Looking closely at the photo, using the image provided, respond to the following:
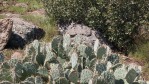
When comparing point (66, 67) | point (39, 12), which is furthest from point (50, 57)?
point (39, 12)

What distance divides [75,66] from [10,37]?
726 cm

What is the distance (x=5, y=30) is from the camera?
1198 cm

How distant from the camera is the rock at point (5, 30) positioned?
11.9 m

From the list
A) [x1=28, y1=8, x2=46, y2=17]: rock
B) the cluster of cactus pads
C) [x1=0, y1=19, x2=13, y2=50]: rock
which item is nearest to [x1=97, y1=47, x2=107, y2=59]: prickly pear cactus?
the cluster of cactus pads

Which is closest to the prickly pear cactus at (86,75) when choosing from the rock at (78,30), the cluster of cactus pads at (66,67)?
the cluster of cactus pads at (66,67)

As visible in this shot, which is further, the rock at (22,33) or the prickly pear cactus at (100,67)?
the rock at (22,33)

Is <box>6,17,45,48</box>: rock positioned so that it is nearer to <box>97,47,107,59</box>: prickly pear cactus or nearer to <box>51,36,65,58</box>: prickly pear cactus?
<box>51,36,65,58</box>: prickly pear cactus

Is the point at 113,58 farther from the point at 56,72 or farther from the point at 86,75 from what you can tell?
the point at 56,72

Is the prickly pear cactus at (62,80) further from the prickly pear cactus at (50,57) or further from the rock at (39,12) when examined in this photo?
the rock at (39,12)

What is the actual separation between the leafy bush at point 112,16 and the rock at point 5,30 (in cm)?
179

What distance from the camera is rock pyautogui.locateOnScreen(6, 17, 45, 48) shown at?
40.2 feet

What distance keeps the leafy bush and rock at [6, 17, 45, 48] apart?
1.02 meters

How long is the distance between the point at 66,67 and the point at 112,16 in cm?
705

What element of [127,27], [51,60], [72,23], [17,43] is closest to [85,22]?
[72,23]
